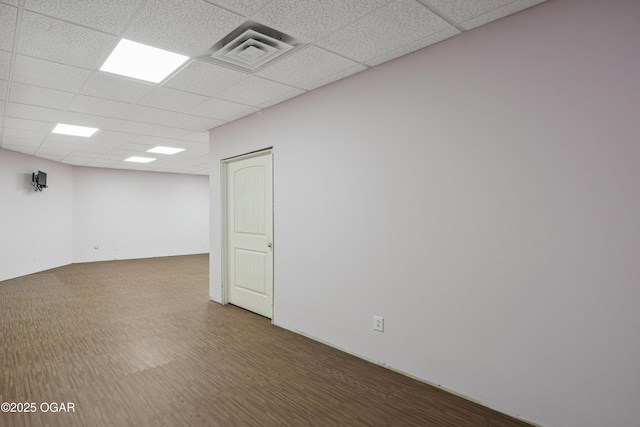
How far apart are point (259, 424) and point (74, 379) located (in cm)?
162

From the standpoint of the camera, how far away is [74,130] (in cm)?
520

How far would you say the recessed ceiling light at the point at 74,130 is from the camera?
4973mm

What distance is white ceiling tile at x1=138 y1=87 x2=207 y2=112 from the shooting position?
11.6 ft

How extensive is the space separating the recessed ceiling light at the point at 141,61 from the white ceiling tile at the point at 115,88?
151mm

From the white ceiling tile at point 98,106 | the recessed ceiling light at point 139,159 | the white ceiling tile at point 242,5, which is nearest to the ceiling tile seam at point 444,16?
the white ceiling tile at point 242,5

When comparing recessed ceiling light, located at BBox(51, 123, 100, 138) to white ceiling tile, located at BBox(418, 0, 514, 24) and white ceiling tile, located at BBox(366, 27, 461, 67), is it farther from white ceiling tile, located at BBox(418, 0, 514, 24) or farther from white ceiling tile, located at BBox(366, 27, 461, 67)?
white ceiling tile, located at BBox(418, 0, 514, 24)

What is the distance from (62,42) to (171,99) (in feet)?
4.20

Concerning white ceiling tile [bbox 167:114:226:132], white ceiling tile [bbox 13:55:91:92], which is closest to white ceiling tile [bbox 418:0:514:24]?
white ceiling tile [bbox 13:55:91:92]

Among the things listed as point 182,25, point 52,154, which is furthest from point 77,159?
point 182,25

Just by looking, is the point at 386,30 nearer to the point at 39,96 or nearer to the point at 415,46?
the point at 415,46

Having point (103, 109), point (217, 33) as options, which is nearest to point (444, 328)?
point (217, 33)

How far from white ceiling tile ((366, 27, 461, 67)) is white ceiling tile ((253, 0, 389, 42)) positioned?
563mm

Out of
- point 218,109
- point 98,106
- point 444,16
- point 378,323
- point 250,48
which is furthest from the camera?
point 218,109

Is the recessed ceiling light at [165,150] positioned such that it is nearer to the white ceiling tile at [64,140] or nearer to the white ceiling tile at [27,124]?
the white ceiling tile at [64,140]
